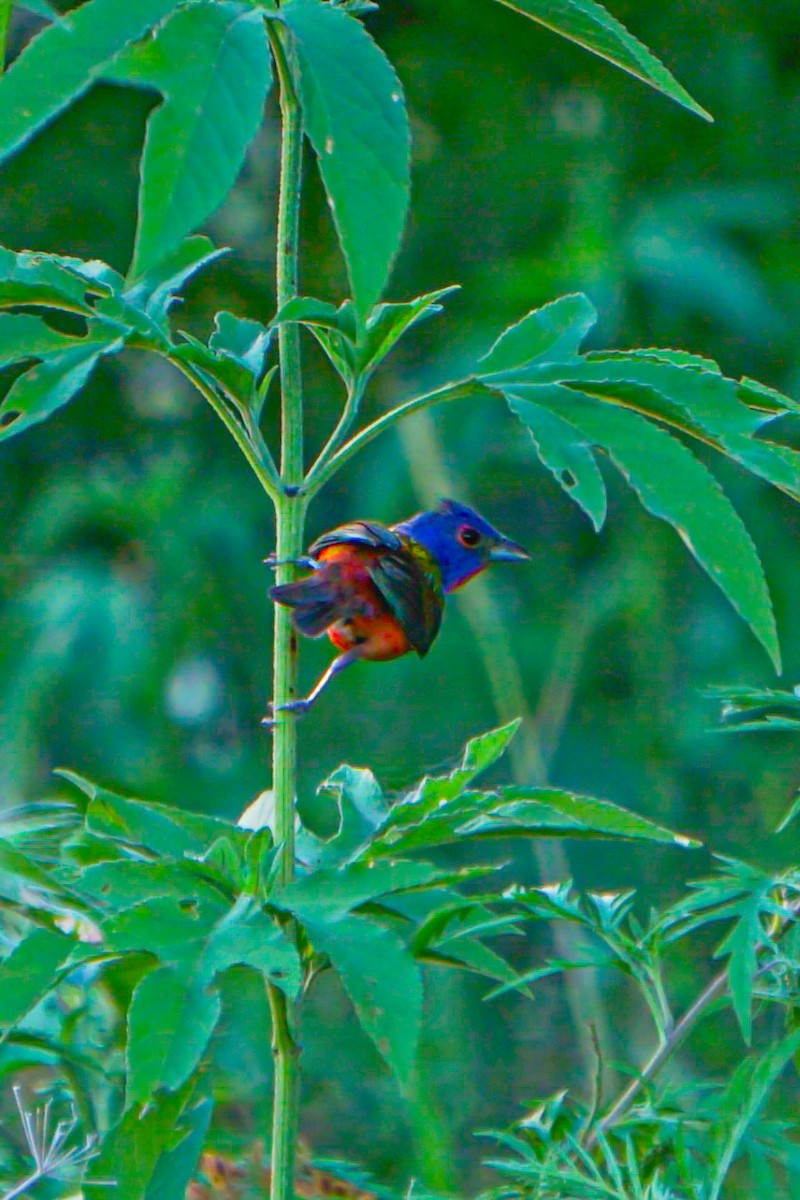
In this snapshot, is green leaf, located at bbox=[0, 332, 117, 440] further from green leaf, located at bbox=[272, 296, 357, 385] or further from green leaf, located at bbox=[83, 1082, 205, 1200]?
green leaf, located at bbox=[83, 1082, 205, 1200]

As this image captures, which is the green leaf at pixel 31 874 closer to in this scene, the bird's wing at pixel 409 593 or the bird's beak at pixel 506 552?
the bird's wing at pixel 409 593

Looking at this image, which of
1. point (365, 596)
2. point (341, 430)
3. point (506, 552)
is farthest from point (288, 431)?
point (506, 552)

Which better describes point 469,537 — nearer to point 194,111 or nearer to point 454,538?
point 454,538

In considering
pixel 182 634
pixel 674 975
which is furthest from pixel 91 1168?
pixel 182 634

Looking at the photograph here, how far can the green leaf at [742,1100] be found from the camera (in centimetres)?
61

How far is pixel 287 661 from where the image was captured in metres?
0.58

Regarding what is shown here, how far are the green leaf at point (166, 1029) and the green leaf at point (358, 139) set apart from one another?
8.0 inches

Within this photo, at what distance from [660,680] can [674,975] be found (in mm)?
471

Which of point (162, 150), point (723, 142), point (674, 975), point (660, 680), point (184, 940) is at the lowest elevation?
point (674, 975)

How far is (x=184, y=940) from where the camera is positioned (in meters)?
0.49

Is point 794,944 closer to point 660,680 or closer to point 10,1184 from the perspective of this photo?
Result: point 10,1184

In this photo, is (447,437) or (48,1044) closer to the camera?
(48,1044)

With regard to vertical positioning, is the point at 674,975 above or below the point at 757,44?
A: below

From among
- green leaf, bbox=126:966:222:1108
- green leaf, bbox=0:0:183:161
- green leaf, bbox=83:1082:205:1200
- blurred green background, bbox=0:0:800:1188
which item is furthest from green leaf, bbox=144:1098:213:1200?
blurred green background, bbox=0:0:800:1188
